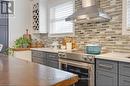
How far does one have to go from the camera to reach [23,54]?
563cm

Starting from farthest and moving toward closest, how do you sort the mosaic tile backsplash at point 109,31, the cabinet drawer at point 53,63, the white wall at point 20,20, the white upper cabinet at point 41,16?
1. the white wall at point 20,20
2. the white upper cabinet at point 41,16
3. the cabinet drawer at point 53,63
4. the mosaic tile backsplash at point 109,31

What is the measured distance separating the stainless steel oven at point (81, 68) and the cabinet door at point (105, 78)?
114 mm

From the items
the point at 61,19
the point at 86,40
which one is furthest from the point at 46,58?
the point at 61,19

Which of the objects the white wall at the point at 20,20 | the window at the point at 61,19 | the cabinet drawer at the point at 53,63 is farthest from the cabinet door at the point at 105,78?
the white wall at the point at 20,20

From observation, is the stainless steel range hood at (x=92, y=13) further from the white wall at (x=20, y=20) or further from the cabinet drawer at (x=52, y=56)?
the white wall at (x=20, y=20)

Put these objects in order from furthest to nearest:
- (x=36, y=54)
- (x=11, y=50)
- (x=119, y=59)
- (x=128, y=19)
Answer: (x=11, y=50) → (x=36, y=54) → (x=128, y=19) → (x=119, y=59)

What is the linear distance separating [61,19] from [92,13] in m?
2.02

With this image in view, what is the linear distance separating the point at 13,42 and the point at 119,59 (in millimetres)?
4402

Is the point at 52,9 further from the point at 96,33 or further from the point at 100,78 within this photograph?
the point at 100,78

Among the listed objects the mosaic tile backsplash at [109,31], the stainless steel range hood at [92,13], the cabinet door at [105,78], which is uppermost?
the stainless steel range hood at [92,13]

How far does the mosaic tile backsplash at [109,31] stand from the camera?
3480mm

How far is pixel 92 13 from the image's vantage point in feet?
11.8

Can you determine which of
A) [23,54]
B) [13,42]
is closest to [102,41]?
[23,54]

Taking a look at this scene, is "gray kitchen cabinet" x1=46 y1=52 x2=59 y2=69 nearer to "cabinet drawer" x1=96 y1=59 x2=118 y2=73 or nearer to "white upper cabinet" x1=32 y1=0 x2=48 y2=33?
"cabinet drawer" x1=96 y1=59 x2=118 y2=73
